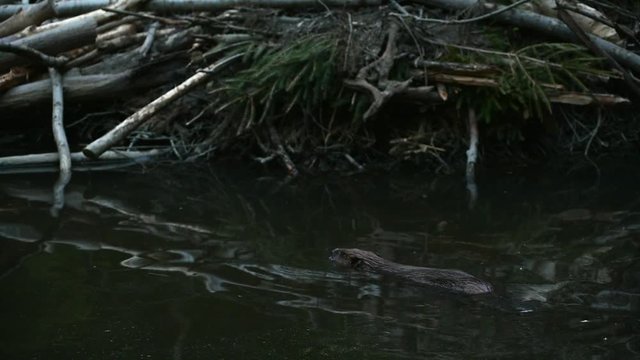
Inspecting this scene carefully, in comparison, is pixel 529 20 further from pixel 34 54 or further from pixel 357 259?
pixel 34 54

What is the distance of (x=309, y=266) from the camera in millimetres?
6008

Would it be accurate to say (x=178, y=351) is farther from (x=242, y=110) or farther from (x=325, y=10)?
(x=325, y=10)

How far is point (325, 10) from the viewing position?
10.0 metres

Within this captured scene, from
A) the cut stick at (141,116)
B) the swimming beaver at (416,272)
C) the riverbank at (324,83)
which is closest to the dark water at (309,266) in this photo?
the swimming beaver at (416,272)

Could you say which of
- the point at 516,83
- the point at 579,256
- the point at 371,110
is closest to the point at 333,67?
the point at 371,110

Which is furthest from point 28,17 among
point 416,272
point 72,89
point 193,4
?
point 416,272

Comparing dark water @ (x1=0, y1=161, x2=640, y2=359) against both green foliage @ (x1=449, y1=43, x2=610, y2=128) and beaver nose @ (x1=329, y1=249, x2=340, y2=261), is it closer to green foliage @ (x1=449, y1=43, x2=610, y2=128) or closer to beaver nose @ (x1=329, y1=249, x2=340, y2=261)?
beaver nose @ (x1=329, y1=249, x2=340, y2=261)

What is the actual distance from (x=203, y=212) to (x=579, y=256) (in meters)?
3.05

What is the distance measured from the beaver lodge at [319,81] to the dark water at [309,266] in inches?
24.3

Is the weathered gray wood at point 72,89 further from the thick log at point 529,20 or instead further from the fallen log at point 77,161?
the thick log at point 529,20

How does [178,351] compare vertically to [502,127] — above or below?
below

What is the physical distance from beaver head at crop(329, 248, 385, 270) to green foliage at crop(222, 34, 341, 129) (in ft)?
10.7

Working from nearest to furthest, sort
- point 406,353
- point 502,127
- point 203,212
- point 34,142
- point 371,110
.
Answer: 1. point 406,353
2. point 203,212
3. point 371,110
4. point 502,127
5. point 34,142

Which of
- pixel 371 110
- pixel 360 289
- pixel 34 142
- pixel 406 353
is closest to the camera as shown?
pixel 406 353
